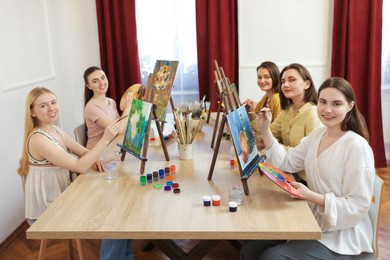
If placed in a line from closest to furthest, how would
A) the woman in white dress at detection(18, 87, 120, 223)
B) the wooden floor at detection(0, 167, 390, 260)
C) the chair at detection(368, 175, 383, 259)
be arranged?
the chair at detection(368, 175, 383, 259)
the woman in white dress at detection(18, 87, 120, 223)
the wooden floor at detection(0, 167, 390, 260)

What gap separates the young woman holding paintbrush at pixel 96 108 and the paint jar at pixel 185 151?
30.4 inches

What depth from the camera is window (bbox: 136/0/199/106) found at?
379 centimetres

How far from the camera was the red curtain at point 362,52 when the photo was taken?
3.56 metres

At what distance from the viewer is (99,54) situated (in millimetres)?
3896

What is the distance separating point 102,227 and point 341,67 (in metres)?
3.09

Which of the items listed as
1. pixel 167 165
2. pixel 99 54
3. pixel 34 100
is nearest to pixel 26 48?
pixel 99 54

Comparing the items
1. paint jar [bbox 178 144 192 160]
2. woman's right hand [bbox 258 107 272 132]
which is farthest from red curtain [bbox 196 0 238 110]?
woman's right hand [bbox 258 107 272 132]

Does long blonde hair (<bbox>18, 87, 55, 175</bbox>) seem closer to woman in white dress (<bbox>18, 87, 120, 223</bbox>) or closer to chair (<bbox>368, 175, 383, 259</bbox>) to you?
woman in white dress (<bbox>18, 87, 120, 223</bbox>)

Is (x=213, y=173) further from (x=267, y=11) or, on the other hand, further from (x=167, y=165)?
(x=267, y=11)

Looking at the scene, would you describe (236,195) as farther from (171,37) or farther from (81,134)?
(171,37)

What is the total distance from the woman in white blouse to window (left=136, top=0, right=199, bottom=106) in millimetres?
2346

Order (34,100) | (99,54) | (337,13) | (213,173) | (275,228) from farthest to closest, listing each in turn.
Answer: (99,54), (337,13), (34,100), (213,173), (275,228)

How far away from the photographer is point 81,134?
8.84 feet

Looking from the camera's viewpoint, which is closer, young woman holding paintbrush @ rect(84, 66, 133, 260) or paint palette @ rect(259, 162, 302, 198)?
paint palette @ rect(259, 162, 302, 198)
